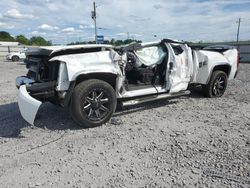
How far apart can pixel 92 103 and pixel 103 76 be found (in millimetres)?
590

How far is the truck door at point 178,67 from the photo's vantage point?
5898 millimetres

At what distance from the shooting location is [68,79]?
450 cm

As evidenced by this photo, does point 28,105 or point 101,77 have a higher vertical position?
point 101,77

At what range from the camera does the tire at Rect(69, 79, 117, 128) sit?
4586 mm

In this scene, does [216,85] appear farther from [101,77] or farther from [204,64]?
[101,77]

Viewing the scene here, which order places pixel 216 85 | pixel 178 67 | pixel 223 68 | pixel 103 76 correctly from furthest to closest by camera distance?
pixel 223 68, pixel 216 85, pixel 178 67, pixel 103 76

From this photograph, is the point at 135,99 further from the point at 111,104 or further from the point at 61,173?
the point at 61,173

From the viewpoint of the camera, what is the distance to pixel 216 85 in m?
7.14

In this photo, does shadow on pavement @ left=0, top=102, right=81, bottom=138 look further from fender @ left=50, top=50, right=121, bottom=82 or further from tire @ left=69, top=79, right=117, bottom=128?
fender @ left=50, top=50, right=121, bottom=82

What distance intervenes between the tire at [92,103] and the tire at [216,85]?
316 centimetres

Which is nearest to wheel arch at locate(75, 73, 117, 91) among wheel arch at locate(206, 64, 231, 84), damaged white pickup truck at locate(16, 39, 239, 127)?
damaged white pickup truck at locate(16, 39, 239, 127)

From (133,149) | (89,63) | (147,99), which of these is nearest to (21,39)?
(147,99)

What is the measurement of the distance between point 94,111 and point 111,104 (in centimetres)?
36

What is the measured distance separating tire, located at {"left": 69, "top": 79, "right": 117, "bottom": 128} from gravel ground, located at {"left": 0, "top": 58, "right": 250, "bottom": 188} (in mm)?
194
